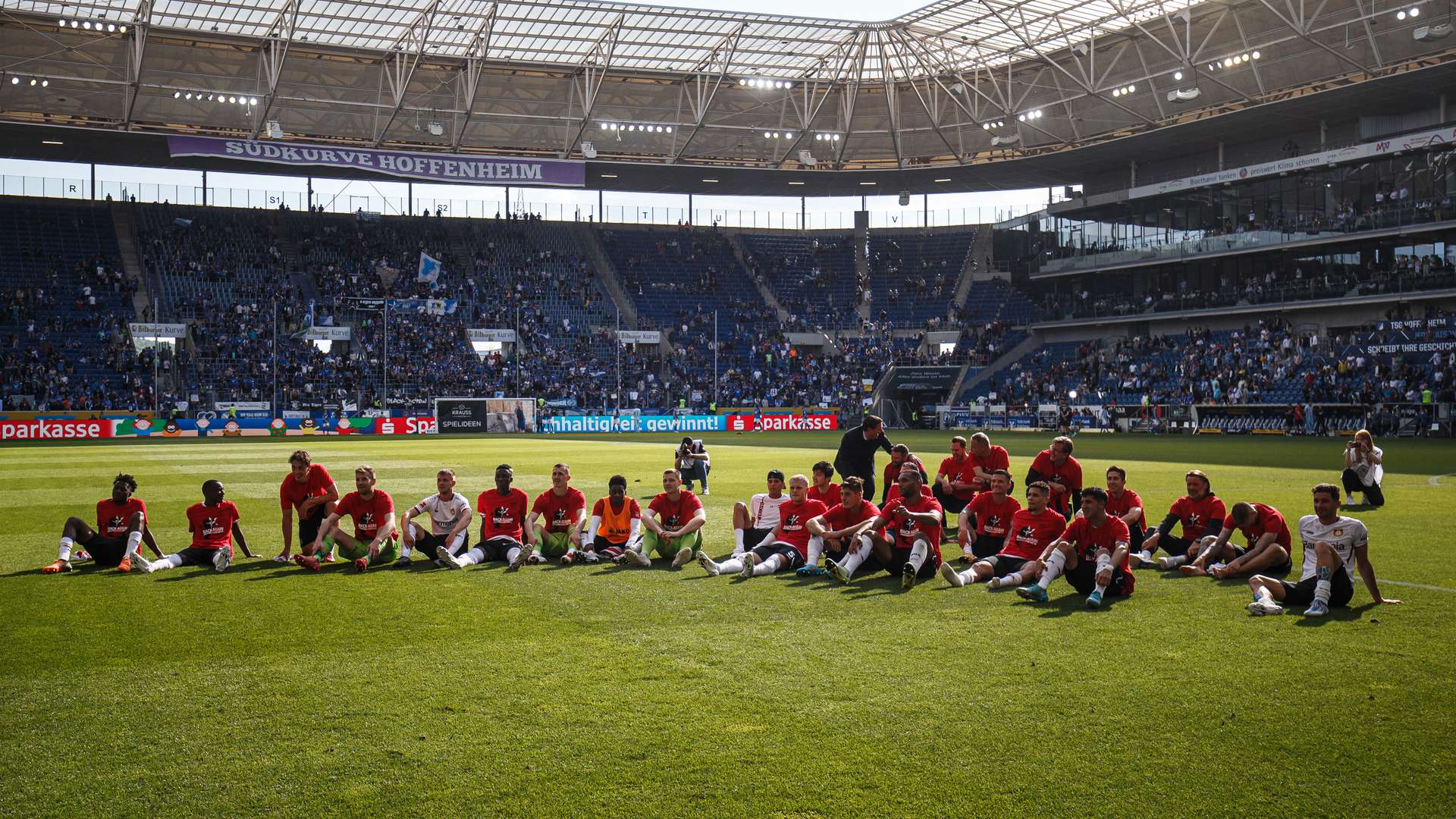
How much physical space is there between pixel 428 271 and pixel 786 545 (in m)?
59.4

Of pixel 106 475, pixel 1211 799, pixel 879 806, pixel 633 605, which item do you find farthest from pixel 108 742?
pixel 106 475

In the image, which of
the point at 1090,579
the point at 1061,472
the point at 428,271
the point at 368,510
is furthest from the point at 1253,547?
the point at 428,271

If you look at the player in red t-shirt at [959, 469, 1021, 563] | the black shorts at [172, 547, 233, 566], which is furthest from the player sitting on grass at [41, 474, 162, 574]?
the player in red t-shirt at [959, 469, 1021, 563]

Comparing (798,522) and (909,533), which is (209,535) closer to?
(798,522)

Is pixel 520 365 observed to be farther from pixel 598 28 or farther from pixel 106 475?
pixel 106 475

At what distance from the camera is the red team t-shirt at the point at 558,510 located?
1397 centimetres

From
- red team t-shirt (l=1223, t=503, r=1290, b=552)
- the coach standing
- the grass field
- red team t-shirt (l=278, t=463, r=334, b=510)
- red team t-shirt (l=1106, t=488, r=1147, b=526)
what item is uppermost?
the coach standing

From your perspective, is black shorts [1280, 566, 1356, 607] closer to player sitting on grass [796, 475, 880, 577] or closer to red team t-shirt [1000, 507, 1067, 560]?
red team t-shirt [1000, 507, 1067, 560]

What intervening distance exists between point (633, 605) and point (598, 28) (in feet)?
162

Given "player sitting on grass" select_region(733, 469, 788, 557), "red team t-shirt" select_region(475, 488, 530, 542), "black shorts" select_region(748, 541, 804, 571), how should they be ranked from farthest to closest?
"red team t-shirt" select_region(475, 488, 530, 542) → "player sitting on grass" select_region(733, 469, 788, 557) → "black shorts" select_region(748, 541, 804, 571)

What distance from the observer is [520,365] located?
64.8 metres

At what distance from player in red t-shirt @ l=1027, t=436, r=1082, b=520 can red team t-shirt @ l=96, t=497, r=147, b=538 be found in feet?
35.1

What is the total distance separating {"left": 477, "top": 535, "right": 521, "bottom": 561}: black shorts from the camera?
1352 cm

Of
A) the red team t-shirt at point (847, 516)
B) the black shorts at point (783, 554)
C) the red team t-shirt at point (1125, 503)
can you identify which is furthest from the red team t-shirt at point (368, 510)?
the red team t-shirt at point (1125, 503)
